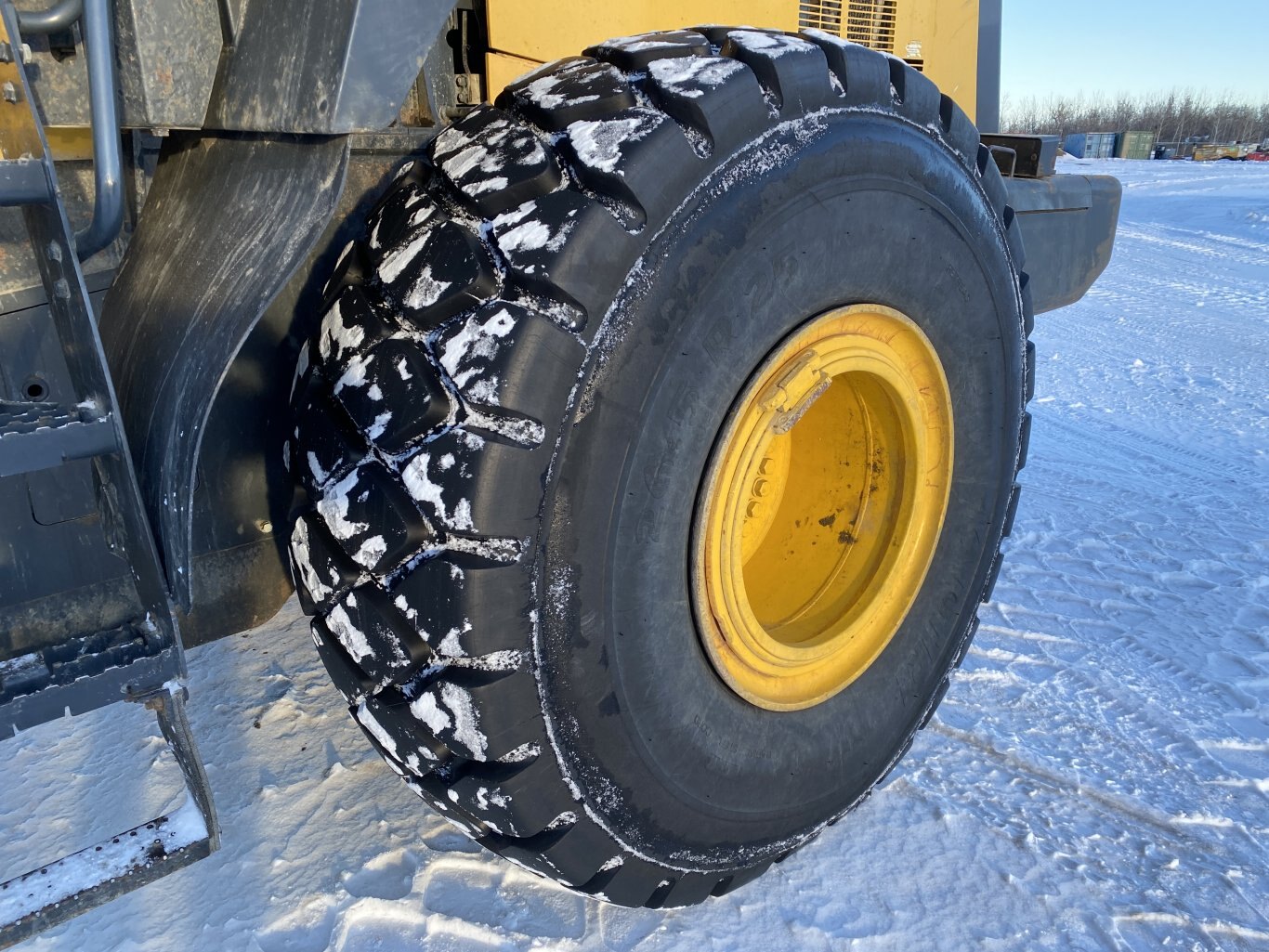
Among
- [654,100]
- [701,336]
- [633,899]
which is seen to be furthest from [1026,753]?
[654,100]

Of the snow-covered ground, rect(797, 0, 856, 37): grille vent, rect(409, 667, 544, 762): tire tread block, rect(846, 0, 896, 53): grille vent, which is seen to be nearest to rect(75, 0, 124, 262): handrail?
rect(409, 667, 544, 762): tire tread block

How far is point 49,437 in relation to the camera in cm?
111

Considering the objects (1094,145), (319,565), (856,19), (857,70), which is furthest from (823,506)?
(1094,145)

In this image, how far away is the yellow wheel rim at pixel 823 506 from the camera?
1.55 meters

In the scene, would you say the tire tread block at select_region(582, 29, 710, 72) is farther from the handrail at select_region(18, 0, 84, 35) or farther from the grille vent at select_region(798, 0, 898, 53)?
the grille vent at select_region(798, 0, 898, 53)

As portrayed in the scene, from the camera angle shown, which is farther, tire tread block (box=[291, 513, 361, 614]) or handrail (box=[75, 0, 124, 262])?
tire tread block (box=[291, 513, 361, 614])

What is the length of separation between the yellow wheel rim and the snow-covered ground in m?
0.45

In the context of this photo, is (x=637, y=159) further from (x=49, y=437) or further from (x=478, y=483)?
(x=49, y=437)

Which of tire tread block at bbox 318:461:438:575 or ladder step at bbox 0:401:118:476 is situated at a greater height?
ladder step at bbox 0:401:118:476

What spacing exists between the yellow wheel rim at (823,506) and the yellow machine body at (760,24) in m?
0.88

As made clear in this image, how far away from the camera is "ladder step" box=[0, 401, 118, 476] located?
3.57 feet

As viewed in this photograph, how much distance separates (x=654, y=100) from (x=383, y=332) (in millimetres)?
511

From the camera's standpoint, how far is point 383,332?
1357mm

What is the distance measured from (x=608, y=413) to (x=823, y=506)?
915 millimetres
